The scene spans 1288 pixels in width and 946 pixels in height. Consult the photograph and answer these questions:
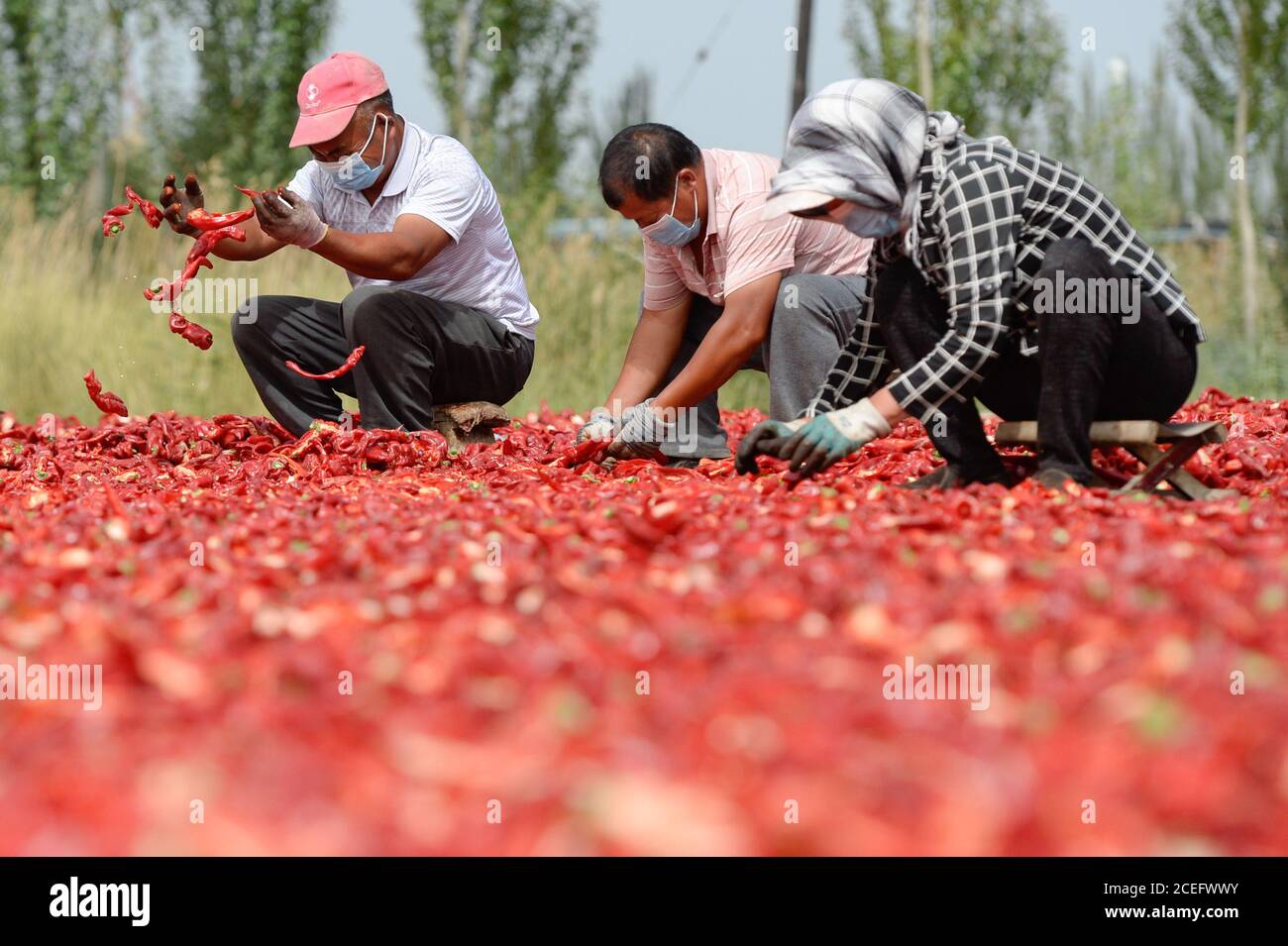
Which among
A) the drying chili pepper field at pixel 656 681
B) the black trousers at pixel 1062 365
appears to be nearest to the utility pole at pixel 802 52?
the black trousers at pixel 1062 365

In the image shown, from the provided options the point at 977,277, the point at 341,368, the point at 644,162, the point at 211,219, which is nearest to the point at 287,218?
the point at 211,219

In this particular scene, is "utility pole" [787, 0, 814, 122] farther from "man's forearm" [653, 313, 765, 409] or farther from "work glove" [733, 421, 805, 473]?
"work glove" [733, 421, 805, 473]

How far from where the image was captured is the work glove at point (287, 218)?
3.88m

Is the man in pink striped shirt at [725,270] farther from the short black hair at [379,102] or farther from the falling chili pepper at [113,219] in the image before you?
the falling chili pepper at [113,219]

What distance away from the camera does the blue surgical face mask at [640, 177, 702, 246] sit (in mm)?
3932

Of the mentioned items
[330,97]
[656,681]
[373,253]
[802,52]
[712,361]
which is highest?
[802,52]

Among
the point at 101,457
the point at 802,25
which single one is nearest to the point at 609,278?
the point at 802,25

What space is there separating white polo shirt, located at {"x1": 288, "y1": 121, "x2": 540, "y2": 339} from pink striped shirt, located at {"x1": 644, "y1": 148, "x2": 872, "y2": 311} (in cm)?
59

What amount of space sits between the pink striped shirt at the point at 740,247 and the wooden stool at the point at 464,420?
2.52ft

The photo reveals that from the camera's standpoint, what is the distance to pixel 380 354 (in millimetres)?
4379

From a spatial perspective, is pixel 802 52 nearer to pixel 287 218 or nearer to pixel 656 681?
pixel 287 218

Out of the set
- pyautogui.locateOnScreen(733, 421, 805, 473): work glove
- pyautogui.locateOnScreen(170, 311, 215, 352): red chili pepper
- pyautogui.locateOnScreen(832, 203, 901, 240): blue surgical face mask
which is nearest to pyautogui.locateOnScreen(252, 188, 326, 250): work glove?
pyautogui.locateOnScreen(170, 311, 215, 352): red chili pepper

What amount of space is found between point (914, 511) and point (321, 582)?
121 cm

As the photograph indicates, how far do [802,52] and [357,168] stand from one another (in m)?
5.98
